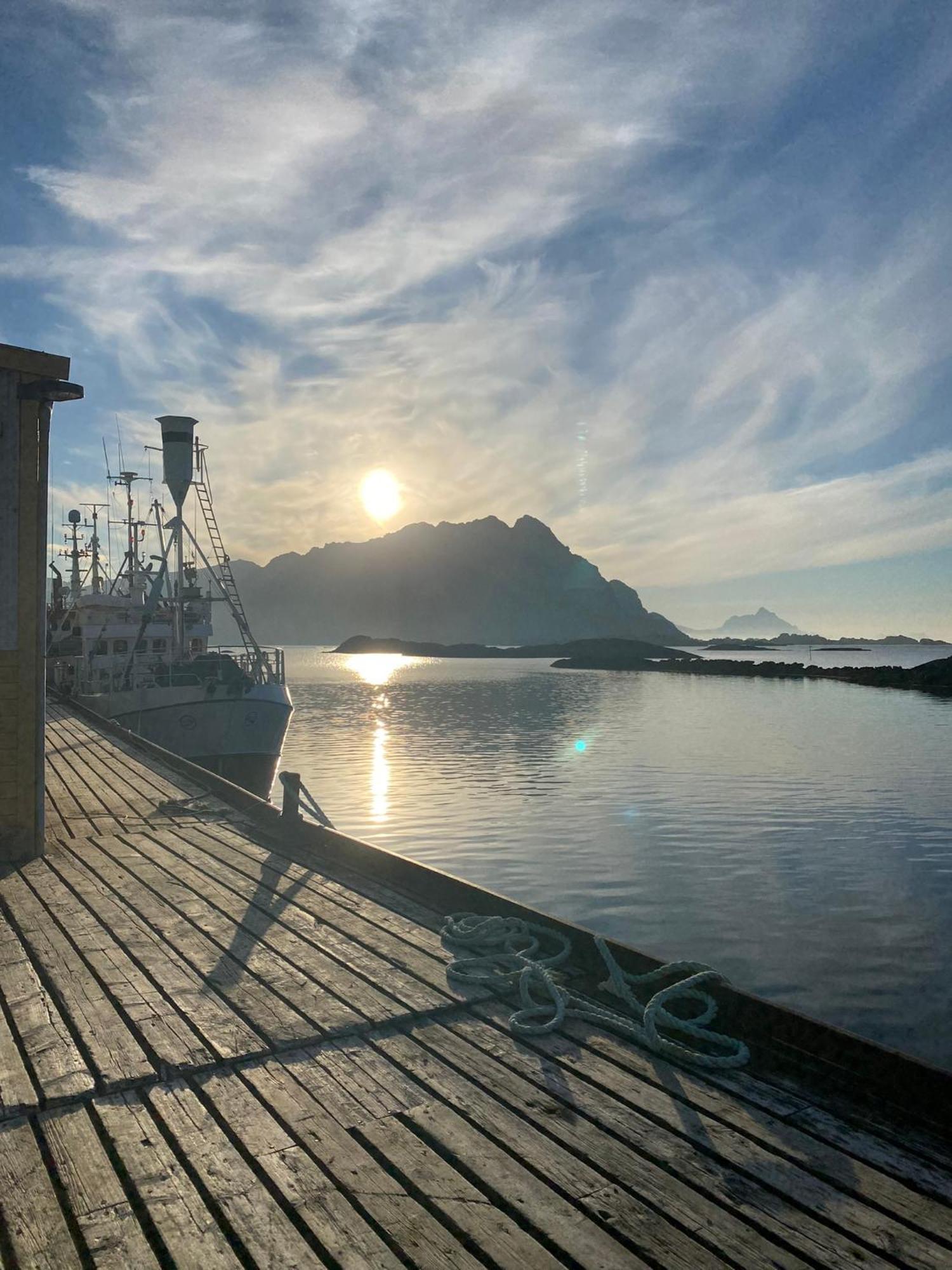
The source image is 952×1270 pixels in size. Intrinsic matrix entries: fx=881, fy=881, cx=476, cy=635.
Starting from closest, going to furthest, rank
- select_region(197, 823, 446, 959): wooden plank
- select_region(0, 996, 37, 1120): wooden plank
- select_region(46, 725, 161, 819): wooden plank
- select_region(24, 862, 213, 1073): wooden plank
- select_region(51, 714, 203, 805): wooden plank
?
1. select_region(0, 996, 37, 1120): wooden plank
2. select_region(24, 862, 213, 1073): wooden plank
3. select_region(197, 823, 446, 959): wooden plank
4. select_region(46, 725, 161, 819): wooden plank
5. select_region(51, 714, 203, 805): wooden plank

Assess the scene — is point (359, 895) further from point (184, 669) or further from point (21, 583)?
point (184, 669)

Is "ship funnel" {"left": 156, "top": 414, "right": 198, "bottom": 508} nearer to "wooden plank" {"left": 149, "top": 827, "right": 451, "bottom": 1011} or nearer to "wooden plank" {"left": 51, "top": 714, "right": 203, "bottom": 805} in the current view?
"wooden plank" {"left": 51, "top": 714, "right": 203, "bottom": 805}

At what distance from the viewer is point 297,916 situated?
332 inches

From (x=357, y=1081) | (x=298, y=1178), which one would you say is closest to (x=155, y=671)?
(x=357, y=1081)

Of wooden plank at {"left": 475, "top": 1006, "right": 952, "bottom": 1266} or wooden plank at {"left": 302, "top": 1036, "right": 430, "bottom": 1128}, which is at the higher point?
wooden plank at {"left": 302, "top": 1036, "right": 430, "bottom": 1128}

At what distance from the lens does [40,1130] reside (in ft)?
15.0

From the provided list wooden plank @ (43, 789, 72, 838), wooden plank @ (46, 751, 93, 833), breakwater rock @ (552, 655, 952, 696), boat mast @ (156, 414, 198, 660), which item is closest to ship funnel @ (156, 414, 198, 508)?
boat mast @ (156, 414, 198, 660)

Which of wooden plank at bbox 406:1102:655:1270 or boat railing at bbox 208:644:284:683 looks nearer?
wooden plank at bbox 406:1102:655:1270

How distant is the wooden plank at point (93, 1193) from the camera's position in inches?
145

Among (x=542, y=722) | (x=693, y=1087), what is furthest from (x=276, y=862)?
(x=542, y=722)

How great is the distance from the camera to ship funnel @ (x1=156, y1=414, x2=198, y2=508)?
98.1ft

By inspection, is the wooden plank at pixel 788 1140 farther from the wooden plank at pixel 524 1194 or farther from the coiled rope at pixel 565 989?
the wooden plank at pixel 524 1194

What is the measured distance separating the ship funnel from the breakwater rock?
263 ft

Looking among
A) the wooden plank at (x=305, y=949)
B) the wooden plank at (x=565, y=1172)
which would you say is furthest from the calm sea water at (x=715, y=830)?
the wooden plank at (x=565, y=1172)
